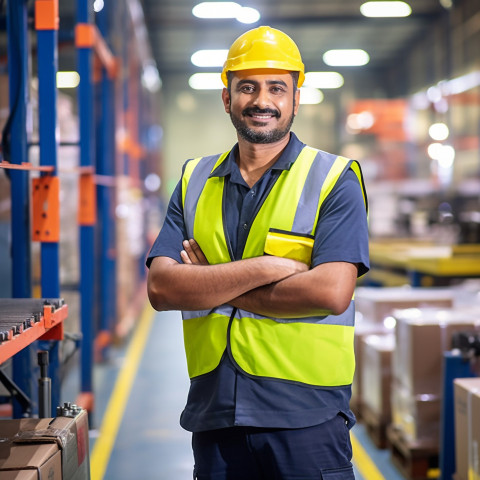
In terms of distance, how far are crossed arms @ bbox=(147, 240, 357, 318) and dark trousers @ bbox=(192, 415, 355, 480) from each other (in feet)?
1.35

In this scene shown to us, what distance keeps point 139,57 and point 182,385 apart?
8225 mm

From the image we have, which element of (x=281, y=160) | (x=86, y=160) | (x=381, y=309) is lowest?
(x=381, y=309)

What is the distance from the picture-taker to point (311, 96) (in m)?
27.5

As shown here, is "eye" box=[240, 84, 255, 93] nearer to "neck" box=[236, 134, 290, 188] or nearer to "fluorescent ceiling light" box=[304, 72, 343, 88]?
"neck" box=[236, 134, 290, 188]

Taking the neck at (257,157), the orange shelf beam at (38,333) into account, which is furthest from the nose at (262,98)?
the orange shelf beam at (38,333)

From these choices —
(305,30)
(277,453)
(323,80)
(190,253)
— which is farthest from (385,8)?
(277,453)

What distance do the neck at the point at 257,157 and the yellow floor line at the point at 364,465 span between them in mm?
2926

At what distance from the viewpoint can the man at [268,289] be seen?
2.44 meters

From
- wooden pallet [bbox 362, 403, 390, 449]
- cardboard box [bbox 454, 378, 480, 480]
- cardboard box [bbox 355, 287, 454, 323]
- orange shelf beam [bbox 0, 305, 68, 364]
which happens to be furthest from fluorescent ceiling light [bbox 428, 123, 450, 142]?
orange shelf beam [bbox 0, 305, 68, 364]

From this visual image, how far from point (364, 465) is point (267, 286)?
309cm

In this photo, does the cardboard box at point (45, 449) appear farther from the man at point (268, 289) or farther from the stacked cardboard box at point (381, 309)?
the stacked cardboard box at point (381, 309)

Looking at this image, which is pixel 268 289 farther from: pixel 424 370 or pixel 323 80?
pixel 323 80

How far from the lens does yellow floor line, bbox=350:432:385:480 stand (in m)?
4.86

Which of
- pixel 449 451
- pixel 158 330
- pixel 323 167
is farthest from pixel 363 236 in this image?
pixel 158 330
